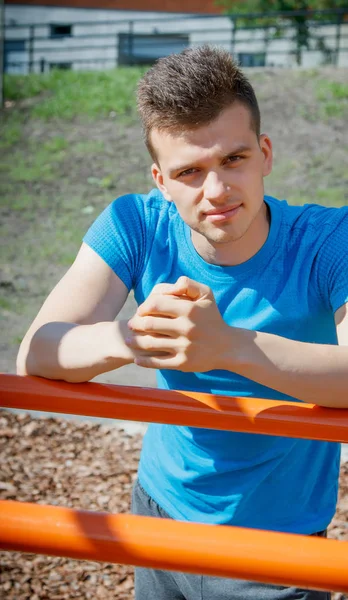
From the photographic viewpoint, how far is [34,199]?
10.1 m

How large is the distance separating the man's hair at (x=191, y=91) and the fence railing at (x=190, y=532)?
651mm

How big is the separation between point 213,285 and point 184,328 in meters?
0.41

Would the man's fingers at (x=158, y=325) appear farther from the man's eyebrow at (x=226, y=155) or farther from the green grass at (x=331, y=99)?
the green grass at (x=331, y=99)

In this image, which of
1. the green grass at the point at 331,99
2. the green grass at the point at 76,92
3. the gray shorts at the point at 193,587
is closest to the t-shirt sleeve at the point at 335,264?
the gray shorts at the point at 193,587

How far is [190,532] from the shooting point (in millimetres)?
1119

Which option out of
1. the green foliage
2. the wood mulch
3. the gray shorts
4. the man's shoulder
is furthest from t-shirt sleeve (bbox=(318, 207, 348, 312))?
the green foliage

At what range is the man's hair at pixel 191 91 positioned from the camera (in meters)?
1.66

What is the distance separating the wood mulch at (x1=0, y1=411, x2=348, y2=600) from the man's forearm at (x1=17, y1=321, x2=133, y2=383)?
2.05 metres

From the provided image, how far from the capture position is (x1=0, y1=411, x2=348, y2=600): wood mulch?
338cm

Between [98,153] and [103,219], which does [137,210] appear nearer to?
[103,219]

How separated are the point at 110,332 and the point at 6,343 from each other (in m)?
5.11

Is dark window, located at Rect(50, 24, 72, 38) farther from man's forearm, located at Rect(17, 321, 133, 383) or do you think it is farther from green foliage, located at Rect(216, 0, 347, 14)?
man's forearm, located at Rect(17, 321, 133, 383)

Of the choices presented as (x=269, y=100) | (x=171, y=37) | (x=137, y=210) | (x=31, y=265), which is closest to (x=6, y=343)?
(x=31, y=265)

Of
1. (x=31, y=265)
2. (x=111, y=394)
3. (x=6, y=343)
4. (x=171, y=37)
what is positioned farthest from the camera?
(x=171, y=37)
